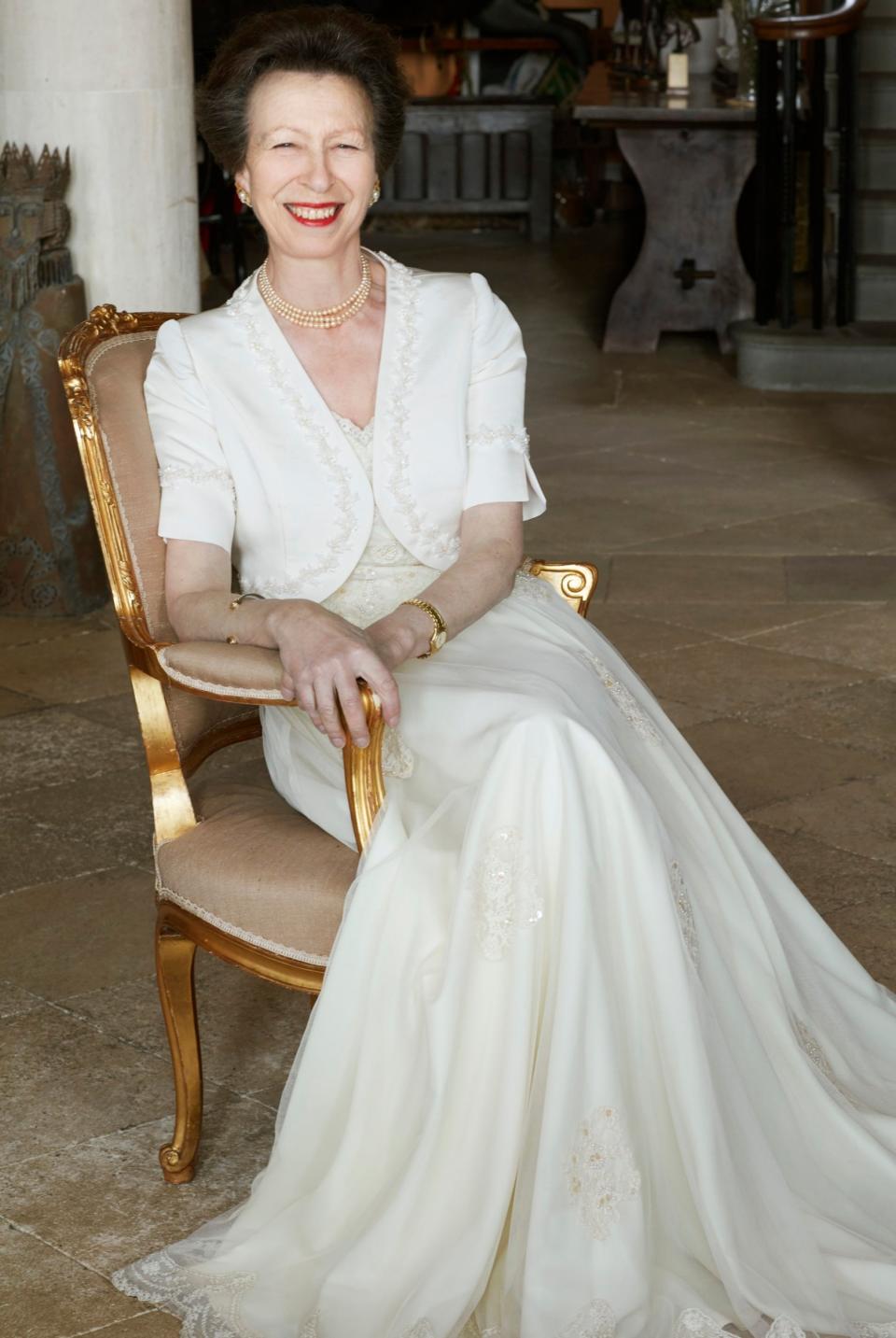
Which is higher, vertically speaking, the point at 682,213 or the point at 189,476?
the point at 682,213

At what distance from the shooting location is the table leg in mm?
8273

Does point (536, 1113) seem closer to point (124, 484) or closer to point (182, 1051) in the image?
point (182, 1051)

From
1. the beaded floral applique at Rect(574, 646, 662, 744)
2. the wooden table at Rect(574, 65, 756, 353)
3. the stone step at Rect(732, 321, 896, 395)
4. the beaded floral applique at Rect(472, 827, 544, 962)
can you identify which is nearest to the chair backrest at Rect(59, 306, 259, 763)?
the beaded floral applique at Rect(574, 646, 662, 744)

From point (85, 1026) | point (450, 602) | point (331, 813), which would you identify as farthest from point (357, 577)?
point (85, 1026)

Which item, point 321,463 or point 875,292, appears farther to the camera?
point 875,292

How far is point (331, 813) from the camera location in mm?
2336

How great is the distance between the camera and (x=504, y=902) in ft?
6.62

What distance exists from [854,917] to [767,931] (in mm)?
833

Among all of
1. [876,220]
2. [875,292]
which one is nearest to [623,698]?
[875,292]

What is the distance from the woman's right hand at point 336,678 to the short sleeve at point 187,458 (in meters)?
0.31

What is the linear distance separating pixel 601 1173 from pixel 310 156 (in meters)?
1.28

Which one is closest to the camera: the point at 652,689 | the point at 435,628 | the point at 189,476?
the point at 435,628

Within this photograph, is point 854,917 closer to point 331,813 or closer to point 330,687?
point 331,813

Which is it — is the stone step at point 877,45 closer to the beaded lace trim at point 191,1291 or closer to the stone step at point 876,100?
the stone step at point 876,100
